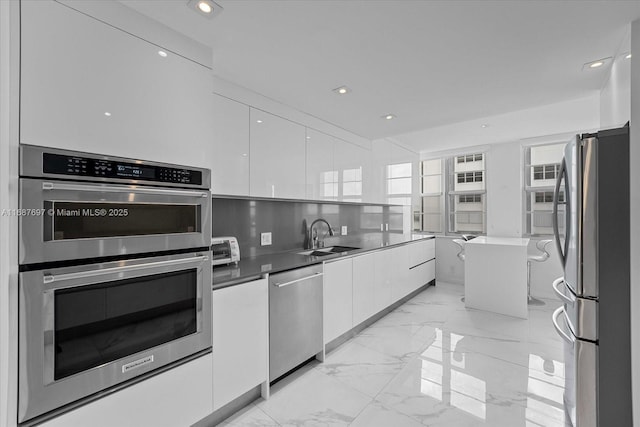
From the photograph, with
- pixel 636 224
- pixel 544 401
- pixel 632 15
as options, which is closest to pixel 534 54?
pixel 632 15

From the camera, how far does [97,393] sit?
1.22m

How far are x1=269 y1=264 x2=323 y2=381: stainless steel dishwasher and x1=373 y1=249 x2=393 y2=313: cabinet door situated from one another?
3.36 feet

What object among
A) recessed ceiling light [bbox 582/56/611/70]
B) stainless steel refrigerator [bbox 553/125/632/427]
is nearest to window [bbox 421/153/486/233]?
recessed ceiling light [bbox 582/56/611/70]

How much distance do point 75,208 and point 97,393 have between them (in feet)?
2.63

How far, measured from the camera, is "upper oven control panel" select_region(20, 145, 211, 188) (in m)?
1.08

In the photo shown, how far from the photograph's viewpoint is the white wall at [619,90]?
1630 millimetres

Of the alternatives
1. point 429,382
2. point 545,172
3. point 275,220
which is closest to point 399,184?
point 545,172

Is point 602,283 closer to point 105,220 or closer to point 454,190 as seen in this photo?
point 105,220

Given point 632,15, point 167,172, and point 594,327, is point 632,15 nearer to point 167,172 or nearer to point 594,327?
point 594,327

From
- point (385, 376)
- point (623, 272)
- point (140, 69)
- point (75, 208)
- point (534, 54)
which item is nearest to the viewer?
point (75, 208)

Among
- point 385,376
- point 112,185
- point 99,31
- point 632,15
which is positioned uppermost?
point 632,15

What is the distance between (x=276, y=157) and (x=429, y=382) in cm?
218

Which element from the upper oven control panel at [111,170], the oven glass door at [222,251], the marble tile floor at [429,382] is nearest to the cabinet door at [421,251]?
the marble tile floor at [429,382]

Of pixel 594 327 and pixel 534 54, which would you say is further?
A: pixel 534 54
